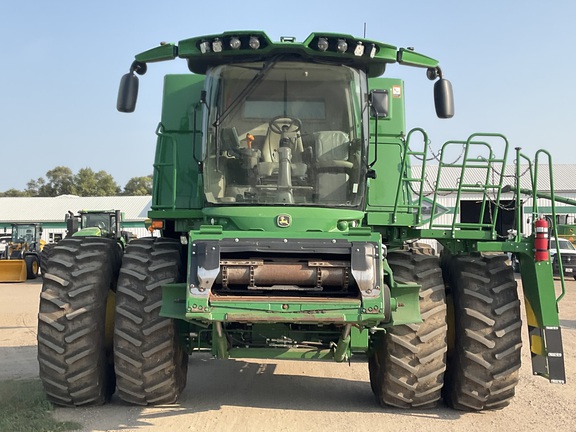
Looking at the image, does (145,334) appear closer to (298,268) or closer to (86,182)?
(298,268)

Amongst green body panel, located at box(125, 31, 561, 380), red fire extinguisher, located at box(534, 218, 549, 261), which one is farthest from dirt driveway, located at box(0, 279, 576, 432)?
red fire extinguisher, located at box(534, 218, 549, 261)

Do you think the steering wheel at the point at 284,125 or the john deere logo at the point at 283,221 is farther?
the steering wheel at the point at 284,125

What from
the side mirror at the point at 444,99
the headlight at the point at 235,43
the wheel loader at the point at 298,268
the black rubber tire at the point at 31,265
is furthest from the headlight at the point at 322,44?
the black rubber tire at the point at 31,265

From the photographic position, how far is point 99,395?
634cm

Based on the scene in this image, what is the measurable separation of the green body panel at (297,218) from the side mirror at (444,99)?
151 millimetres

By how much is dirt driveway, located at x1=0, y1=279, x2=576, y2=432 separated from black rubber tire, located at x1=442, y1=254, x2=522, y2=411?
22 cm

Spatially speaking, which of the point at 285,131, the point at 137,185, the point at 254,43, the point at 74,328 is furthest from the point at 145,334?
the point at 137,185

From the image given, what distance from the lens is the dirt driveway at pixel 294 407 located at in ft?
19.5

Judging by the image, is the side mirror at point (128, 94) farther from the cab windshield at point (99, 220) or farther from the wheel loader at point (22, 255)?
the wheel loader at point (22, 255)

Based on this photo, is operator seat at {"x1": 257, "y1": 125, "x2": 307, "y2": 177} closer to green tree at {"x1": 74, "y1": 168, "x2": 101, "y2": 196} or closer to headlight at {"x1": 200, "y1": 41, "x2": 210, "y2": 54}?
headlight at {"x1": 200, "y1": 41, "x2": 210, "y2": 54}

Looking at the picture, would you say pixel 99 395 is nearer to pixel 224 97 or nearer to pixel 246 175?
pixel 246 175

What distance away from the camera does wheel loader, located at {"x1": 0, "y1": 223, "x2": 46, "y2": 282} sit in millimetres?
26188

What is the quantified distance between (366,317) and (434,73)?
2837 millimetres

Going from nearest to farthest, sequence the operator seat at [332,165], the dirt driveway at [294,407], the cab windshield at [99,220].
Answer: the dirt driveway at [294,407] < the operator seat at [332,165] < the cab windshield at [99,220]
